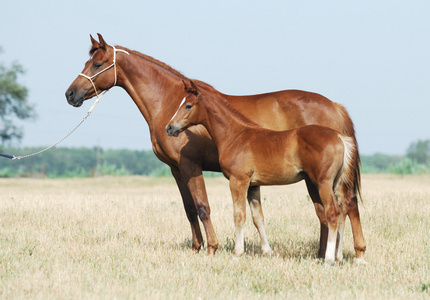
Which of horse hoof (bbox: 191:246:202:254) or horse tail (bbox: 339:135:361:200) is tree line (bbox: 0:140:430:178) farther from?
horse tail (bbox: 339:135:361:200)

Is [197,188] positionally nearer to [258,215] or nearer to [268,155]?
[258,215]

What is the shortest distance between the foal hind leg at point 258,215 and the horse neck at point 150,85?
68.8 inches

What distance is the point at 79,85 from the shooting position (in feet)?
27.8

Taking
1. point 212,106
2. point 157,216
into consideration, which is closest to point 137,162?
point 157,216

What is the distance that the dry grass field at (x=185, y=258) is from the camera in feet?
19.3

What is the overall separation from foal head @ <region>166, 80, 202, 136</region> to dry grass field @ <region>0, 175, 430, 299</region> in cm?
183

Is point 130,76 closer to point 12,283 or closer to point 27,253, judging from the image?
point 27,253

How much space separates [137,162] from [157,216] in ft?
200

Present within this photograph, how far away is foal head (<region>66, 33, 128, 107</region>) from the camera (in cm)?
842

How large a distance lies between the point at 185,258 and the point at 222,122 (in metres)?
1.99

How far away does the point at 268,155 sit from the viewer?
7160 millimetres

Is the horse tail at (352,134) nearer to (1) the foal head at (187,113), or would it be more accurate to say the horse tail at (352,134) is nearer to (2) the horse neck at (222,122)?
(2) the horse neck at (222,122)

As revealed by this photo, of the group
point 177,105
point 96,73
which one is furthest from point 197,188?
point 96,73

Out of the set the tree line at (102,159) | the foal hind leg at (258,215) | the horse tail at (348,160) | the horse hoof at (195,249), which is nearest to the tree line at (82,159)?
the tree line at (102,159)
